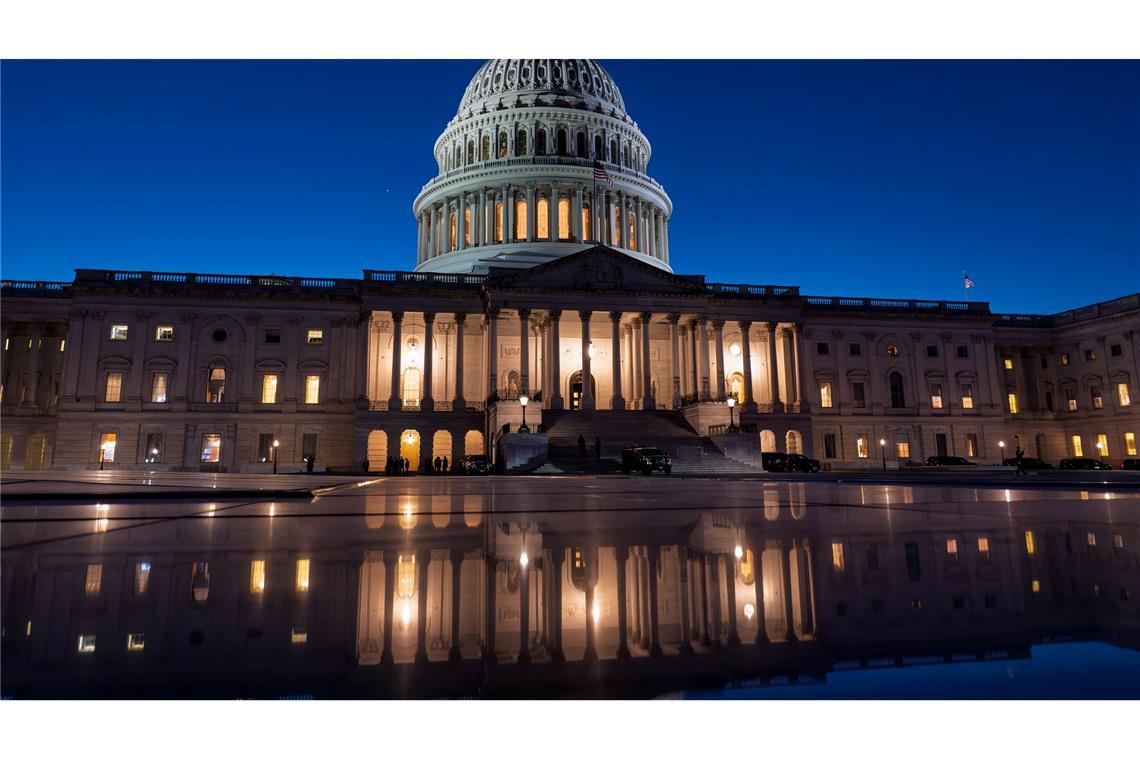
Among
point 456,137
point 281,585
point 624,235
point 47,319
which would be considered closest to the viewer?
point 281,585

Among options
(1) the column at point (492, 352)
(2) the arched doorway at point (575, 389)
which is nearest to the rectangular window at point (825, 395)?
(2) the arched doorway at point (575, 389)

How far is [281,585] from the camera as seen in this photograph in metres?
3.56

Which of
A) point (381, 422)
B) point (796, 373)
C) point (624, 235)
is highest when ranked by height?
point (624, 235)

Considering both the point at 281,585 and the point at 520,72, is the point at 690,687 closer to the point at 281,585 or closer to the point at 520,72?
the point at 281,585

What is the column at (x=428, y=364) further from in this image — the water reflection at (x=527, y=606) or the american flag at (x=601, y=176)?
the water reflection at (x=527, y=606)

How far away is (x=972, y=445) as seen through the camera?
208ft

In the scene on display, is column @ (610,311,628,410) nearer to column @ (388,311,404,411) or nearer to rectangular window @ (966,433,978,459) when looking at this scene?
column @ (388,311,404,411)

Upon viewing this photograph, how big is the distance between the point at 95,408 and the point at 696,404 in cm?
4670

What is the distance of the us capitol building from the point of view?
5250 centimetres

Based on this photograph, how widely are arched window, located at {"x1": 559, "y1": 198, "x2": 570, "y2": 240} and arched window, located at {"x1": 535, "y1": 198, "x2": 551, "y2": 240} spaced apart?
51.7 inches

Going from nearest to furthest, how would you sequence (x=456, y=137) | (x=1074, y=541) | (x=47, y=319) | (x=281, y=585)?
(x=281, y=585) < (x=1074, y=541) < (x=47, y=319) < (x=456, y=137)

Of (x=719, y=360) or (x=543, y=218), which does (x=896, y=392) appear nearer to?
(x=719, y=360)

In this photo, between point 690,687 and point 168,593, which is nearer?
point 690,687

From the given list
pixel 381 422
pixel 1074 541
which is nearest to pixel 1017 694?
pixel 1074 541
